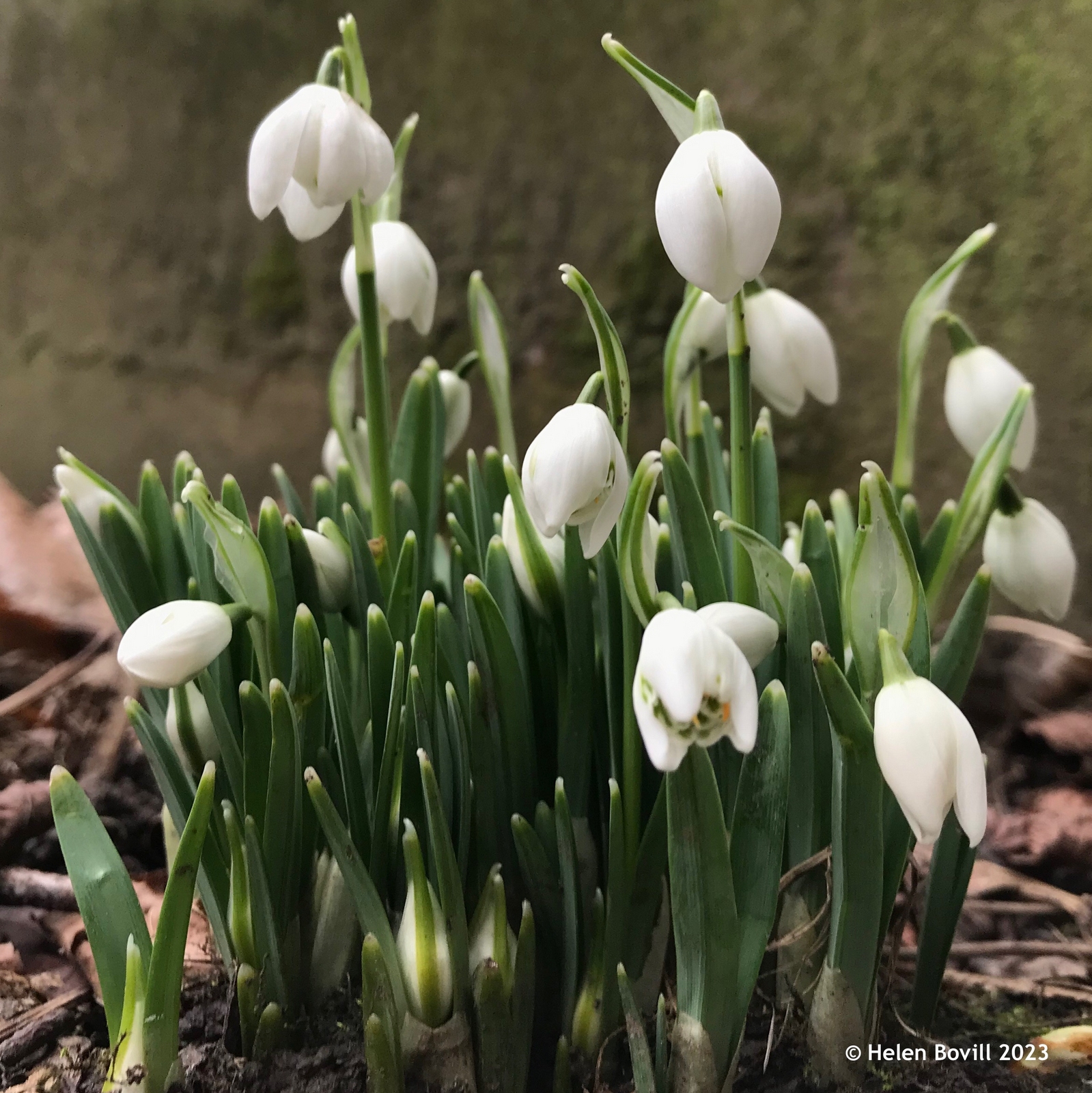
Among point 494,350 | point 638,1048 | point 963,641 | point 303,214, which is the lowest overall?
point 638,1048

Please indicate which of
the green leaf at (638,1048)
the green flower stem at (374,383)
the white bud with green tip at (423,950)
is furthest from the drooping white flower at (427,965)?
the green flower stem at (374,383)

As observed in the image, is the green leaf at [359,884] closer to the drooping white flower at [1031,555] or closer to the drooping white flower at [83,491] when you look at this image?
the drooping white flower at [83,491]

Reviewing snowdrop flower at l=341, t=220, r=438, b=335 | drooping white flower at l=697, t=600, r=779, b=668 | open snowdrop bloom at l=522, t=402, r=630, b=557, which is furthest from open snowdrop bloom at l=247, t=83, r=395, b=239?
drooping white flower at l=697, t=600, r=779, b=668

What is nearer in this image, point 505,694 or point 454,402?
point 505,694

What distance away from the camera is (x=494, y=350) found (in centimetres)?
90

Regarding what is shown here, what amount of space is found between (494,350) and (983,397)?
18.6 inches

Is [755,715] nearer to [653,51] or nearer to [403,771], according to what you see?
[403,771]

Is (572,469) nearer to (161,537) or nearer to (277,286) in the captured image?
(161,537)

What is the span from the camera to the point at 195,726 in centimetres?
68

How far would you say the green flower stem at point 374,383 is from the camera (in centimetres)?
73

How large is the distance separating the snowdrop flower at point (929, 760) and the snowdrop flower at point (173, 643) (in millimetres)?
405

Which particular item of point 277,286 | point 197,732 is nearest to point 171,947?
point 197,732

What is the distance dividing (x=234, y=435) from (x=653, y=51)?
100cm

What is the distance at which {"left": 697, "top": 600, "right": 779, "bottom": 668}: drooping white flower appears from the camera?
0.51 metres
